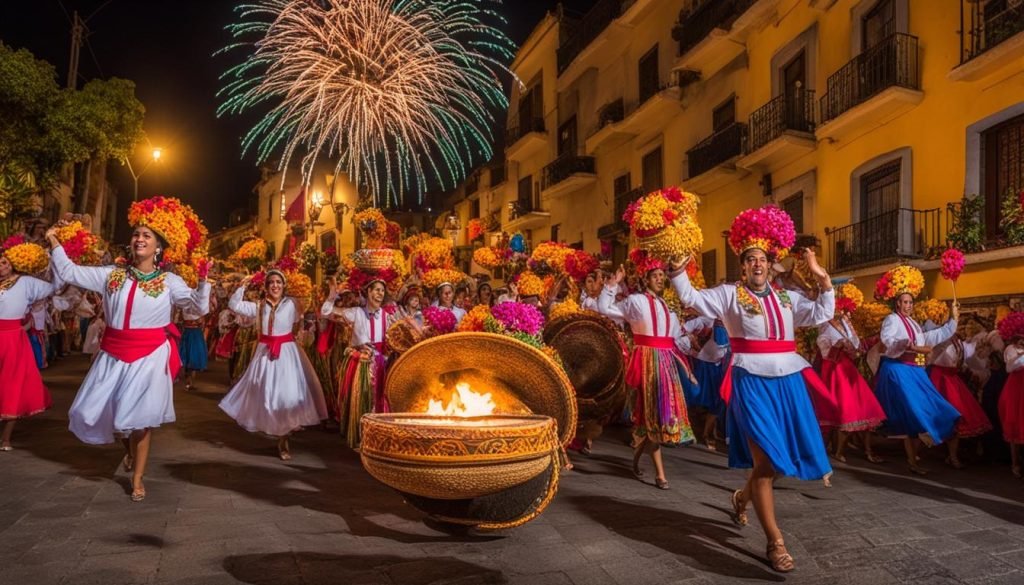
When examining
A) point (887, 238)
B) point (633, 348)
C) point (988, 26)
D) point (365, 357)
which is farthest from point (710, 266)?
point (365, 357)

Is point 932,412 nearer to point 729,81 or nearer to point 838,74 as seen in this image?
point 838,74

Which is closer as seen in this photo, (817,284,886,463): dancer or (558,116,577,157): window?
(817,284,886,463): dancer

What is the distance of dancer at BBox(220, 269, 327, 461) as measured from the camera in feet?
25.0

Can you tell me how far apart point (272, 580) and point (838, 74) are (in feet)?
46.5

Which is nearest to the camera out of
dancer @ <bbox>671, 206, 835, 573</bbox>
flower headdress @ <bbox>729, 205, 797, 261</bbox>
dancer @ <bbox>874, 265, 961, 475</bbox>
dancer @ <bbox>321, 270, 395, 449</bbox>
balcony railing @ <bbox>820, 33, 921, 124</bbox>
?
dancer @ <bbox>671, 206, 835, 573</bbox>

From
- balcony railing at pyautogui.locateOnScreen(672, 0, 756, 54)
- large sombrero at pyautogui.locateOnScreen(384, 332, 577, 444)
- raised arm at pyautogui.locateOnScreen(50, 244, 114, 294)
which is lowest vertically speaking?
large sombrero at pyautogui.locateOnScreen(384, 332, 577, 444)

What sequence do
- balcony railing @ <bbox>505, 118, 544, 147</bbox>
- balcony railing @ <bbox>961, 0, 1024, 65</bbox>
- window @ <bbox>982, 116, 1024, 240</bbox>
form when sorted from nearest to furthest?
balcony railing @ <bbox>961, 0, 1024, 65</bbox>, window @ <bbox>982, 116, 1024, 240</bbox>, balcony railing @ <bbox>505, 118, 544, 147</bbox>

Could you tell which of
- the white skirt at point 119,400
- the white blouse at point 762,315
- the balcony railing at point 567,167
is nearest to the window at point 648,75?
the balcony railing at point 567,167

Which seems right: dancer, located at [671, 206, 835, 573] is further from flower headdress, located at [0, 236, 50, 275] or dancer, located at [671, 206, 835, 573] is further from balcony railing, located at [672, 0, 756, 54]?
balcony railing, located at [672, 0, 756, 54]

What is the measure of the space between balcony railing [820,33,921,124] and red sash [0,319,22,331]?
1297cm

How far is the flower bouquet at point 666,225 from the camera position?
5312mm

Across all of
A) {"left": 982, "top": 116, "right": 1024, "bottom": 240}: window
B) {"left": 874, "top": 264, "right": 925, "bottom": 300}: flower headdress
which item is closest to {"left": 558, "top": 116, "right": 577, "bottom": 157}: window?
{"left": 982, "top": 116, "right": 1024, "bottom": 240}: window

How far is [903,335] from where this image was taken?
8141 mm

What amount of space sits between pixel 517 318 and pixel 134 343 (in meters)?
3.03
